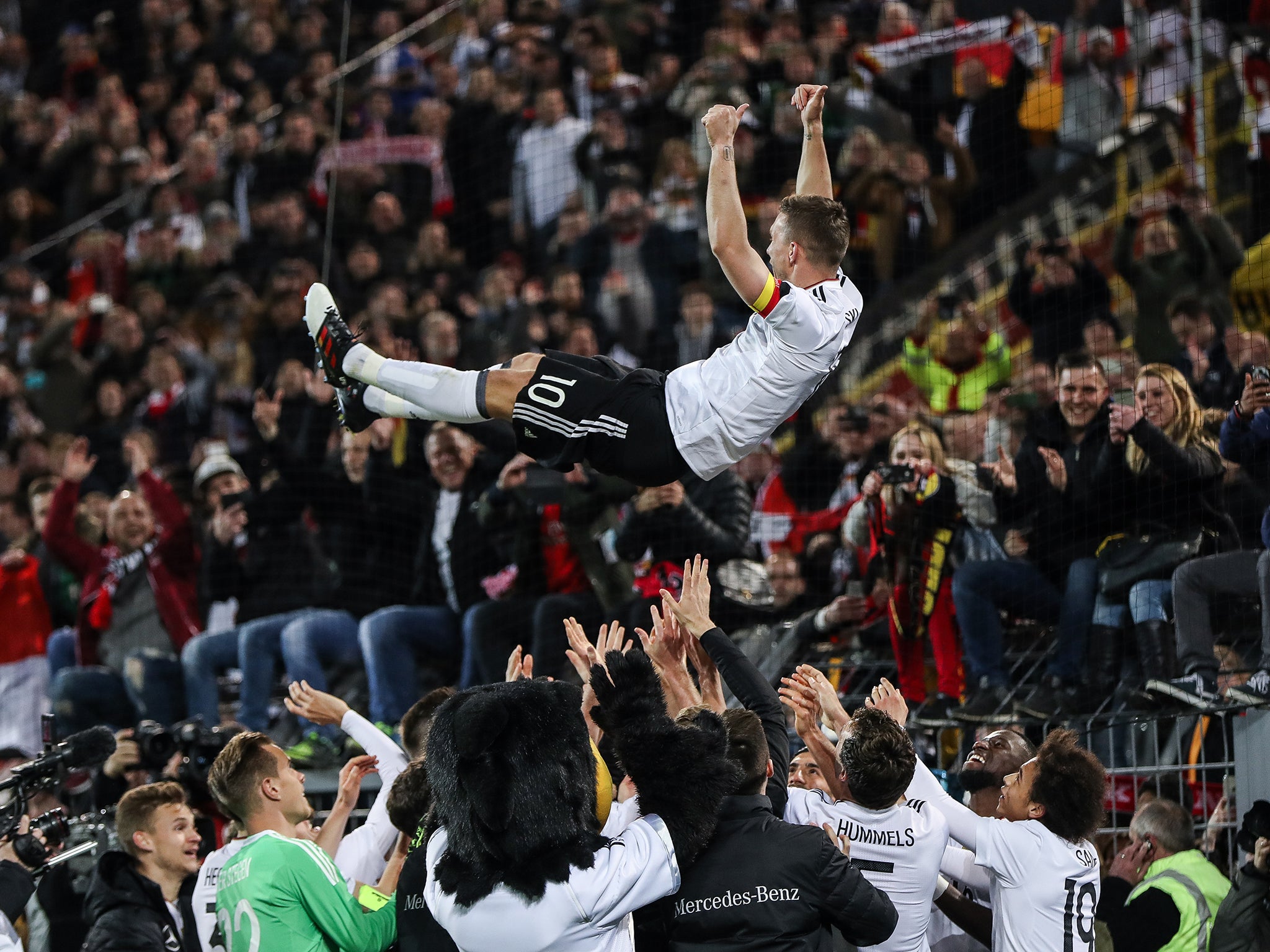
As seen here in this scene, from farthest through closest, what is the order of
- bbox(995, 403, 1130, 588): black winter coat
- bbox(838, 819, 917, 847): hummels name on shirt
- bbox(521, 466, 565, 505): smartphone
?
1. bbox(521, 466, 565, 505): smartphone
2. bbox(995, 403, 1130, 588): black winter coat
3. bbox(838, 819, 917, 847): hummels name on shirt

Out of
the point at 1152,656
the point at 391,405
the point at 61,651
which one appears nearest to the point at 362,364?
the point at 391,405

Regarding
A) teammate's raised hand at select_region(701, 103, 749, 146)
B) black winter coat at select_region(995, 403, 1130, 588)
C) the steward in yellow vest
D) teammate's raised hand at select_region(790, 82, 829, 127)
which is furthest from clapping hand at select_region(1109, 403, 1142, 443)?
teammate's raised hand at select_region(701, 103, 749, 146)

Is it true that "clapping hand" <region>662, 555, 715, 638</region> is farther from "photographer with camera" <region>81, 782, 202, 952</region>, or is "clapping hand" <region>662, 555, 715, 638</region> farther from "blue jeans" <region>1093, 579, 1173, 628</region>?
"blue jeans" <region>1093, 579, 1173, 628</region>

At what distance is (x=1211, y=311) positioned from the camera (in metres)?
8.11

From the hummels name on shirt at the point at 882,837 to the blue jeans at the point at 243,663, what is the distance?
4.61 m

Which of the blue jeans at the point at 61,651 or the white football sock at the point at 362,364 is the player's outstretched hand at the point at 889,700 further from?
the blue jeans at the point at 61,651

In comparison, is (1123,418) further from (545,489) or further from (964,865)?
(545,489)

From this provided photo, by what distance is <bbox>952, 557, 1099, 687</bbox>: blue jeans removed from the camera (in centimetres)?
671

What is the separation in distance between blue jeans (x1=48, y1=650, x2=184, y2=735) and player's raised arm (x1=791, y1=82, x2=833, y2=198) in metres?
5.03

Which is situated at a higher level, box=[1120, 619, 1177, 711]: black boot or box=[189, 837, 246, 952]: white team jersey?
box=[189, 837, 246, 952]: white team jersey

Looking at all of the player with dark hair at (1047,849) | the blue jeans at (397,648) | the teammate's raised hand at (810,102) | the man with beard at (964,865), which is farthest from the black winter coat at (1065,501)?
the blue jeans at (397,648)

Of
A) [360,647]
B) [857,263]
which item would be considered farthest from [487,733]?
[857,263]

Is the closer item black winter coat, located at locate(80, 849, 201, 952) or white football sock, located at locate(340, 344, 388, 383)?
black winter coat, located at locate(80, 849, 201, 952)

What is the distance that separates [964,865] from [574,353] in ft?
14.6
